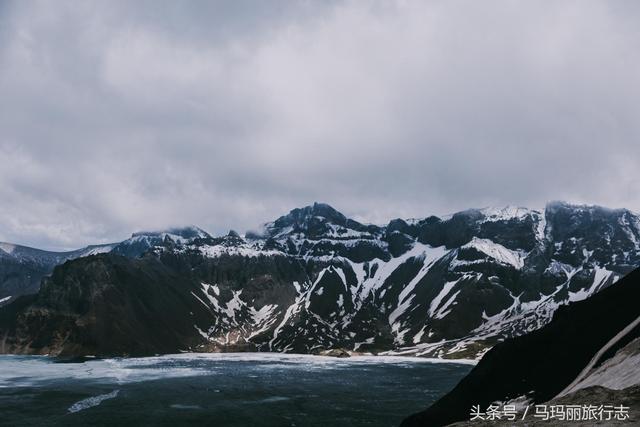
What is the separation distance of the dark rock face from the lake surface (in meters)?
26.2

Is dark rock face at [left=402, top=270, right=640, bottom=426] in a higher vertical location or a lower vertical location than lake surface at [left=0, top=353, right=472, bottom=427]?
higher

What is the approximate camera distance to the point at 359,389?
146750 millimetres

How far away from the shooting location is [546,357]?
225ft

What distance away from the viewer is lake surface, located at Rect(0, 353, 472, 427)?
322 feet

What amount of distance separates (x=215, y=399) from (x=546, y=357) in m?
85.8

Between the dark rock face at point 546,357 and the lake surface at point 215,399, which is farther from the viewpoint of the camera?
the lake surface at point 215,399

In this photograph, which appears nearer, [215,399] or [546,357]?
[546,357]

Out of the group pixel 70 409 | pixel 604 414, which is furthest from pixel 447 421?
pixel 70 409

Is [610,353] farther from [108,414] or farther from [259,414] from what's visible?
[108,414]

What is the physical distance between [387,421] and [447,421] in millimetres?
Result: 31575

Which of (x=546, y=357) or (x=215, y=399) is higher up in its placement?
(x=546, y=357)

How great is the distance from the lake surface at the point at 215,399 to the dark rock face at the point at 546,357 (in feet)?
86.0

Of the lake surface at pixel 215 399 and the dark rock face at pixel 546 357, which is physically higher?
the dark rock face at pixel 546 357

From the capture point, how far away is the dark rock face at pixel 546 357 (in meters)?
63.2
